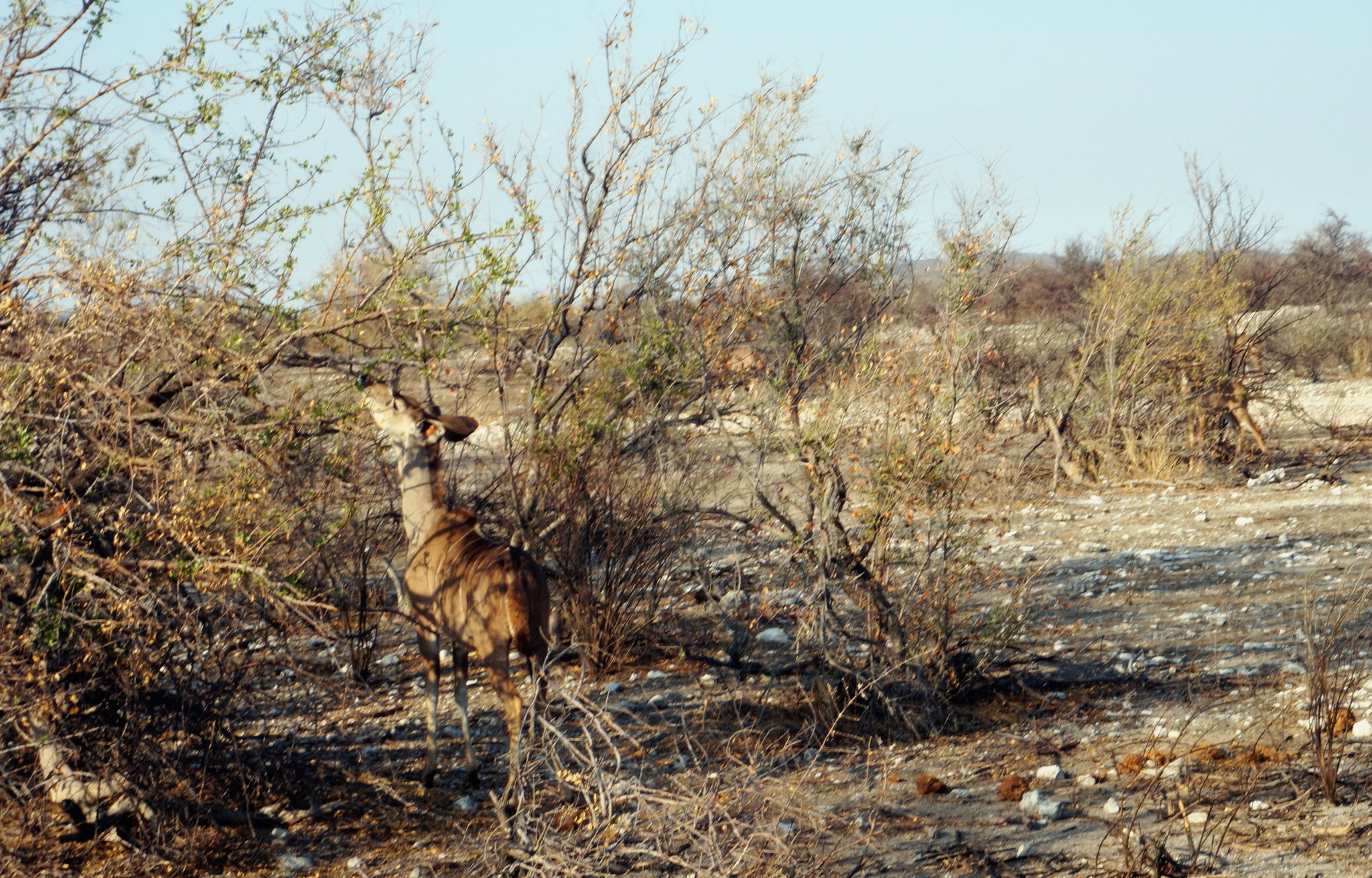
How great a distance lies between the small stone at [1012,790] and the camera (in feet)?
18.7

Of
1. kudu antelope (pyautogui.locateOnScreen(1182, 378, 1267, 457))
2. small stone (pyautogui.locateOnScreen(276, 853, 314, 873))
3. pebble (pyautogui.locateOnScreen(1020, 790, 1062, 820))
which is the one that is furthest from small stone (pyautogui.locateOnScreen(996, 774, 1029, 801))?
kudu antelope (pyautogui.locateOnScreen(1182, 378, 1267, 457))

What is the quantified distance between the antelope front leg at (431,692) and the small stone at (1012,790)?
2605 mm

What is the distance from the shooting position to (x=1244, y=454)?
1644 centimetres

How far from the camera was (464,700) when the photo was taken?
21.2 feet

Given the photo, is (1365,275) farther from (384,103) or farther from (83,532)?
(83,532)

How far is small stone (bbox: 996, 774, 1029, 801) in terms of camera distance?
5.70 metres

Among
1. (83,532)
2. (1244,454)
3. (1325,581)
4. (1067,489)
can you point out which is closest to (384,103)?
(83,532)

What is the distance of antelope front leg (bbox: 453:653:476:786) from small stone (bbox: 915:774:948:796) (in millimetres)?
2146

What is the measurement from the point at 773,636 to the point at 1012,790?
3.32m

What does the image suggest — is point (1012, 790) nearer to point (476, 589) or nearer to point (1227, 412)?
point (476, 589)

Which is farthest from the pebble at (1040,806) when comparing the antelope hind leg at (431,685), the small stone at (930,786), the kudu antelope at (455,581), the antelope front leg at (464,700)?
the antelope hind leg at (431,685)

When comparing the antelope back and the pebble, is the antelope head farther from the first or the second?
the pebble

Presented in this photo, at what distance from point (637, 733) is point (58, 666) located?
10.0 ft

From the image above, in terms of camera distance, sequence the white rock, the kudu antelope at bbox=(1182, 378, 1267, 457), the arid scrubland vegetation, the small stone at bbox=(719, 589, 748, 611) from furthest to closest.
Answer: the kudu antelope at bbox=(1182, 378, 1267, 457)
the white rock
the small stone at bbox=(719, 589, 748, 611)
the arid scrubland vegetation
